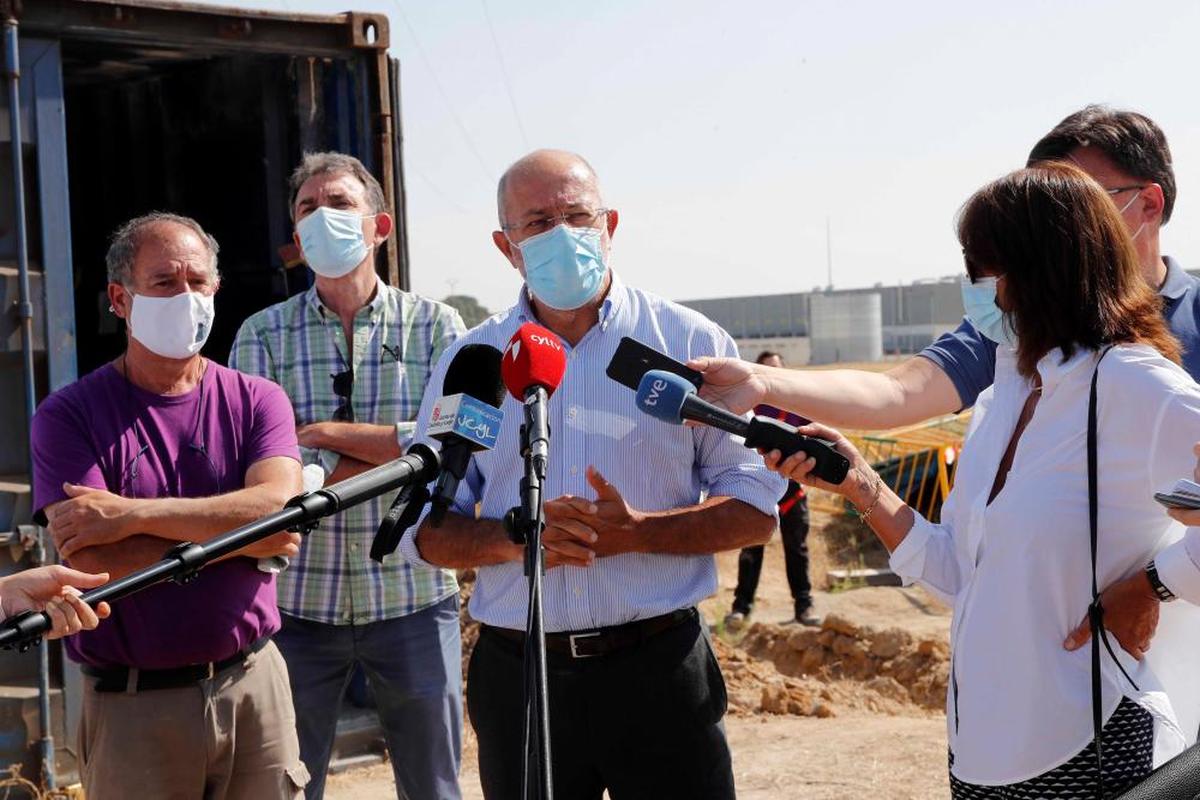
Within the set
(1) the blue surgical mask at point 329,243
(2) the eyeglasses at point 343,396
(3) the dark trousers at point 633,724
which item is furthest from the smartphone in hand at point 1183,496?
(1) the blue surgical mask at point 329,243

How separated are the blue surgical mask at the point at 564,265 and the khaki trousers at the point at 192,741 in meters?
1.32

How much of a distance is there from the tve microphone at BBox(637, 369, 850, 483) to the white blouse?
38 centimetres

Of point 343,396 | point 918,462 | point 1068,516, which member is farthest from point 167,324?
point 918,462

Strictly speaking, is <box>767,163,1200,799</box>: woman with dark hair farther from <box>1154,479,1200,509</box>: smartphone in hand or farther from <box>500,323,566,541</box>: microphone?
<box>500,323,566,541</box>: microphone

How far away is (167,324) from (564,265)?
1.14 metres

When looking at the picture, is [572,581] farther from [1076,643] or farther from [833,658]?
[833,658]

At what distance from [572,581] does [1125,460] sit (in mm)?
1413

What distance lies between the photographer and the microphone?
7.67 ft

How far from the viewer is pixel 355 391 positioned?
452cm

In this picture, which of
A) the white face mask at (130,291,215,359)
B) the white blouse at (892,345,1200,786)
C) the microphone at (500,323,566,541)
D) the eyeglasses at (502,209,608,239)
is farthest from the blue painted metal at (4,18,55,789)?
the white blouse at (892,345,1200,786)

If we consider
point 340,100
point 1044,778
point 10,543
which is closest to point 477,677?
point 1044,778

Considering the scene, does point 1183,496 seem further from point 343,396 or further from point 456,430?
point 343,396

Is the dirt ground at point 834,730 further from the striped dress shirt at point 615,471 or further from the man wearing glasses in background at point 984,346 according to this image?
the man wearing glasses in background at point 984,346

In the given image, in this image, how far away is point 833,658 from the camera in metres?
10.4
